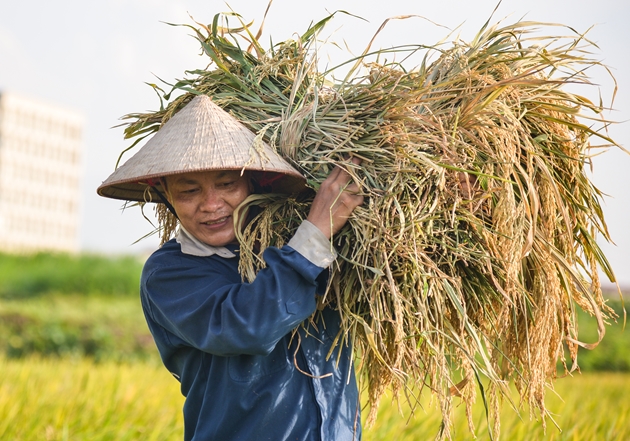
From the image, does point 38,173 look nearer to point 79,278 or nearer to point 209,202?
point 79,278

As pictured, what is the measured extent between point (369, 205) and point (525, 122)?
60cm

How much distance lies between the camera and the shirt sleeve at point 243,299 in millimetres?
1876

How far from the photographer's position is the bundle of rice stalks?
198cm

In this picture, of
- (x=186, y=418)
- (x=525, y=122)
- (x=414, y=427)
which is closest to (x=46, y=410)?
(x=414, y=427)

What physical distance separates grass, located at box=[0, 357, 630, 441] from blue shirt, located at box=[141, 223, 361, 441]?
137cm

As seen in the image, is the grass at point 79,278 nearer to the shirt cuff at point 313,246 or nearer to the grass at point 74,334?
the grass at point 74,334

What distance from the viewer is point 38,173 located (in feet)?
144

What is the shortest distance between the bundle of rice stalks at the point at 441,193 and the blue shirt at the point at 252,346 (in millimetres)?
105

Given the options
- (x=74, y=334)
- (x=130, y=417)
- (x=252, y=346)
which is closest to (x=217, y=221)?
(x=252, y=346)

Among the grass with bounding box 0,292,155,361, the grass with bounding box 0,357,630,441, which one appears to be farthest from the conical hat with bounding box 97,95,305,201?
the grass with bounding box 0,292,155,361

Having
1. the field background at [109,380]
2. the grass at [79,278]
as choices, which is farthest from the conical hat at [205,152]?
the grass at [79,278]

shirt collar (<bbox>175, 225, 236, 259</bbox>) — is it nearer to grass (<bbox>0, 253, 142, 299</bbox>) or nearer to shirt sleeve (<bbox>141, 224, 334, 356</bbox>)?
shirt sleeve (<bbox>141, 224, 334, 356</bbox>)

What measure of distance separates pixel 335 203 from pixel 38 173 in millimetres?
45233

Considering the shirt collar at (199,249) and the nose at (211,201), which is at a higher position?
the nose at (211,201)
